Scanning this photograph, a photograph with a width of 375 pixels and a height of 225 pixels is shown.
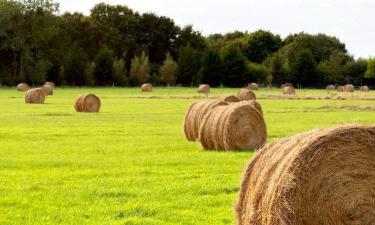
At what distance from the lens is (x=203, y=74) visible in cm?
11581

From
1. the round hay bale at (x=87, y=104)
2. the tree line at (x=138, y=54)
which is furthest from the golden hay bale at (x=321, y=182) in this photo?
the tree line at (x=138, y=54)

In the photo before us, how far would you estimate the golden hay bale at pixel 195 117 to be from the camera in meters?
22.6

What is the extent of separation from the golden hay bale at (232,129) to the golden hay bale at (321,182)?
429 inches

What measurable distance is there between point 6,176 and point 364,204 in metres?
8.70

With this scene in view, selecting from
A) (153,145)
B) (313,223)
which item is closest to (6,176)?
(153,145)

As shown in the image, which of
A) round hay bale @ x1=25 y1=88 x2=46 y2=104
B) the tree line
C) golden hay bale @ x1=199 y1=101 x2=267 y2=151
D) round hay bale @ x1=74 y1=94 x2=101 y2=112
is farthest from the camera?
the tree line

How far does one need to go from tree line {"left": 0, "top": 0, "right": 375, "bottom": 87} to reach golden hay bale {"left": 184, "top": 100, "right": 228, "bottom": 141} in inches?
3090

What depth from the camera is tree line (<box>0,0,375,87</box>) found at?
10212cm

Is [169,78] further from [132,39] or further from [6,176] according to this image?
[6,176]

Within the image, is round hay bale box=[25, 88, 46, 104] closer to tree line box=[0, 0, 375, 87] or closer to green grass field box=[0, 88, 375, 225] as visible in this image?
green grass field box=[0, 88, 375, 225]

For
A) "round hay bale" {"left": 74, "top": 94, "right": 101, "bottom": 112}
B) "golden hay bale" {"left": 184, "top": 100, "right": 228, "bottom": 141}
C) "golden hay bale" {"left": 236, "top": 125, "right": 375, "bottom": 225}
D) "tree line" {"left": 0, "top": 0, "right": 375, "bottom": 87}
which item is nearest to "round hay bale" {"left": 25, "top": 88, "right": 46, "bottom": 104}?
"round hay bale" {"left": 74, "top": 94, "right": 101, "bottom": 112}

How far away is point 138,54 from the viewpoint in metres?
126

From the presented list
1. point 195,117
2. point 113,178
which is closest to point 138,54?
point 195,117

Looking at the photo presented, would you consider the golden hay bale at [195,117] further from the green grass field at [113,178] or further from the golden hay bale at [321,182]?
the golden hay bale at [321,182]
